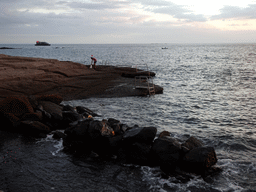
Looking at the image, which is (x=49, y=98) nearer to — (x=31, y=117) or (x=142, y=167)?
(x=31, y=117)

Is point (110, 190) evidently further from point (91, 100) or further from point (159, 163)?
point (91, 100)

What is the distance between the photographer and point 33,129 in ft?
37.2

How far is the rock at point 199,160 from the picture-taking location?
7602 mm

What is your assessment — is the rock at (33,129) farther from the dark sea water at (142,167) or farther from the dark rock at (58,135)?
the dark rock at (58,135)

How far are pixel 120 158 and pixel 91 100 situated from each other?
10907mm

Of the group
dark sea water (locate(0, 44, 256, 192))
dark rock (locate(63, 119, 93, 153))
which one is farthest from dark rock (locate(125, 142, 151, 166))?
dark rock (locate(63, 119, 93, 153))

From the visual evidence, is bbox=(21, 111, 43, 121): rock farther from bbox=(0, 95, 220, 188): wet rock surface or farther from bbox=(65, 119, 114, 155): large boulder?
bbox=(65, 119, 114, 155): large boulder

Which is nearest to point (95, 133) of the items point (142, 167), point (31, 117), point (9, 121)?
point (142, 167)

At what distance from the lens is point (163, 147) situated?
27.0 ft

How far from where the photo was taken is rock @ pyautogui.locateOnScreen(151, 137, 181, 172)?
7.97 meters

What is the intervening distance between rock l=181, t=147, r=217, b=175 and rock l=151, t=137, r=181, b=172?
1.15 ft

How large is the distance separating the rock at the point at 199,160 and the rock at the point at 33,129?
7299mm

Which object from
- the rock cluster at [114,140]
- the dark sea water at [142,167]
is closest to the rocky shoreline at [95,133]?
the rock cluster at [114,140]

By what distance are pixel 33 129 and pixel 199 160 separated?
27.5 ft
